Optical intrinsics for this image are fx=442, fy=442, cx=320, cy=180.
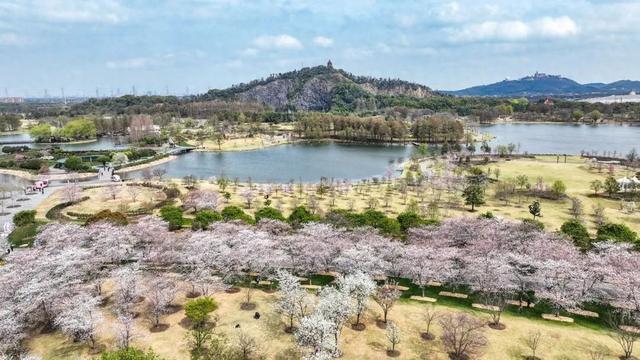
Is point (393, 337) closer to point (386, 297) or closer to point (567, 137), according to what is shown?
point (386, 297)

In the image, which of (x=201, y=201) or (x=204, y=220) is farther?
(x=201, y=201)

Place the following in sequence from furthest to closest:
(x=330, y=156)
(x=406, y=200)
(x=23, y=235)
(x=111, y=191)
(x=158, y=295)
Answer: (x=330, y=156) → (x=111, y=191) → (x=406, y=200) → (x=23, y=235) → (x=158, y=295)

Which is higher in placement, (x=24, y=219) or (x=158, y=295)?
(x=24, y=219)

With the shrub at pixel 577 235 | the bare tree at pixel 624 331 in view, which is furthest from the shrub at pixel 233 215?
the bare tree at pixel 624 331

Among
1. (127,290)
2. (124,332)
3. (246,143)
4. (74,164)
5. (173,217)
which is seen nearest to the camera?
(124,332)

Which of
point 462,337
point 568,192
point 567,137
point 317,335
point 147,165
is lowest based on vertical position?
point 462,337

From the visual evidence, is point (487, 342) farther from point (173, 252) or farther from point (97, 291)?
point (97, 291)

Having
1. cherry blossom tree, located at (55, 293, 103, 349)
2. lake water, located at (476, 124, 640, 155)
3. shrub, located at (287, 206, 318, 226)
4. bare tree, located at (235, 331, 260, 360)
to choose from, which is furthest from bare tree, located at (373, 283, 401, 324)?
lake water, located at (476, 124, 640, 155)

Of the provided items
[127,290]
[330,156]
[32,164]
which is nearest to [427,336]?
[127,290]
